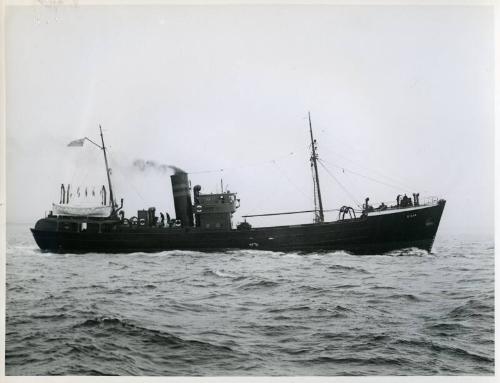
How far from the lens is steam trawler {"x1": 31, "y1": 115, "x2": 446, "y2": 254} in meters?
10.9

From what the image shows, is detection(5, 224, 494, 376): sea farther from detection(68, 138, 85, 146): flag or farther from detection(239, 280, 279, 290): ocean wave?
detection(68, 138, 85, 146): flag

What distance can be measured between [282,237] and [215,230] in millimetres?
2203

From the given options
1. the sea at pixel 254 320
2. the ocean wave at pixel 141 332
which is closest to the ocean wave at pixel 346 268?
the sea at pixel 254 320

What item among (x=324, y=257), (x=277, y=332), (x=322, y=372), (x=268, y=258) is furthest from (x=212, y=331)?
(x=324, y=257)

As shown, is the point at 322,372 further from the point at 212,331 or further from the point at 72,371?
the point at 72,371

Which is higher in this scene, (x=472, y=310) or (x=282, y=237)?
(x=282, y=237)

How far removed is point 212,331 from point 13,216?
4.01m

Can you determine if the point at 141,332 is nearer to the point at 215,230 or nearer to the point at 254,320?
the point at 254,320

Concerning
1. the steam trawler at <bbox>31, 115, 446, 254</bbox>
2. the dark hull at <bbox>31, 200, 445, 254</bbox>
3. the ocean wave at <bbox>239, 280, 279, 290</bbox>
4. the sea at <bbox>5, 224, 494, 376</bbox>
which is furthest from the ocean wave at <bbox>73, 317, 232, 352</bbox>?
the dark hull at <bbox>31, 200, 445, 254</bbox>

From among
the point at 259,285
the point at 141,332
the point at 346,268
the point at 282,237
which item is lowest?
the point at 141,332

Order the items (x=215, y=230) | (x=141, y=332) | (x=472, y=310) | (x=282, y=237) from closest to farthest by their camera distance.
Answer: (x=141, y=332) < (x=472, y=310) < (x=282, y=237) < (x=215, y=230)

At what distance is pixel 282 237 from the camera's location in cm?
1240

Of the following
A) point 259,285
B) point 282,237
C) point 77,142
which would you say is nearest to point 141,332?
point 259,285

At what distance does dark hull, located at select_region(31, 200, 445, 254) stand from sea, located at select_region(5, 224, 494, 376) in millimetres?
2698
